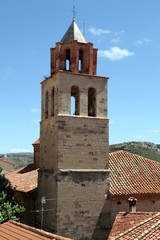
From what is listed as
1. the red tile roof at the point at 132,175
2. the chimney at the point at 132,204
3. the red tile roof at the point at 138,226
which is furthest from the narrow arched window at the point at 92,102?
the red tile roof at the point at 138,226

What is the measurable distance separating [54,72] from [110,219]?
31.2 ft

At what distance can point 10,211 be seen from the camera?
17.7m

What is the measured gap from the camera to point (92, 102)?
771 inches

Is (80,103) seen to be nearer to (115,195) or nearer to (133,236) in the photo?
(115,195)

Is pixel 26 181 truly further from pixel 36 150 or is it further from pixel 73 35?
pixel 73 35

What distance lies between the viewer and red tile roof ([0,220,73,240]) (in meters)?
11.7

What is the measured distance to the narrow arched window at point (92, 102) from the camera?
760 inches

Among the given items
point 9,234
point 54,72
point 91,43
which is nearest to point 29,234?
point 9,234

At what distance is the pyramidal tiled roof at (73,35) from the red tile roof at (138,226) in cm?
1075

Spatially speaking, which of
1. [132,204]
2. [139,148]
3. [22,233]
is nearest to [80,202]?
[132,204]

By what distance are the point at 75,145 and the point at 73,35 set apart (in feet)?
22.8

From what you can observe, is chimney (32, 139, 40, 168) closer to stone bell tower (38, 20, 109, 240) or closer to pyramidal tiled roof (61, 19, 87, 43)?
stone bell tower (38, 20, 109, 240)

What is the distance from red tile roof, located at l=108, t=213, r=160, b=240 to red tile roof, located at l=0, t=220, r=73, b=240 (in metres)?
2.95

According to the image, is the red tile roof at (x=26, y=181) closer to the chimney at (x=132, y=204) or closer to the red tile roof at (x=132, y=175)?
the red tile roof at (x=132, y=175)
